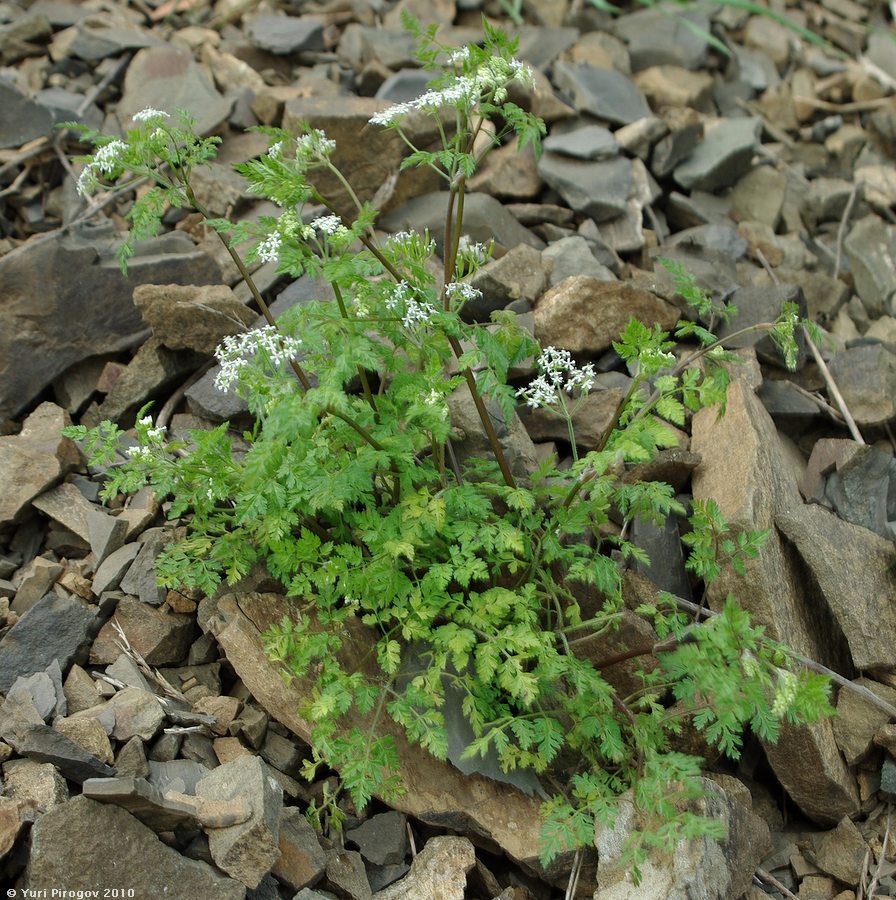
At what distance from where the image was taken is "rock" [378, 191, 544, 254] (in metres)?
5.42

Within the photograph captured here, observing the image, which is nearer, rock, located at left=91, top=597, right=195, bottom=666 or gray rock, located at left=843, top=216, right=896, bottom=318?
rock, located at left=91, top=597, right=195, bottom=666

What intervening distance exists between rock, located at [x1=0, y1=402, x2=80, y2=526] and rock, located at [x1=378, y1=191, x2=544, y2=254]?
216 cm

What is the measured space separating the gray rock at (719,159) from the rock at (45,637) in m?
4.53

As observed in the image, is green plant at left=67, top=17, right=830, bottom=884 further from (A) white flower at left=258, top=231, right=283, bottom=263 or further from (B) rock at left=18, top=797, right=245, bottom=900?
(B) rock at left=18, top=797, right=245, bottom=900

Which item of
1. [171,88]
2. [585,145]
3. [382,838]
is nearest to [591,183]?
[585,145]

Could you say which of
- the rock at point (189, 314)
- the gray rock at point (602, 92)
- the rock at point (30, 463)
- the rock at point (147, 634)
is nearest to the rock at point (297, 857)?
the rock at point (147, 634)

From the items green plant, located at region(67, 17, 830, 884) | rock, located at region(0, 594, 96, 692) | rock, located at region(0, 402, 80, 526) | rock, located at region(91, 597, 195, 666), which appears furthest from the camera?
rock, located at region(0, 402, 80, 526)

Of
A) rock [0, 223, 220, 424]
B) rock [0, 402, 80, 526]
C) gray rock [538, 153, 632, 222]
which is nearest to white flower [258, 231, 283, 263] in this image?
rock [0, 402, 80, 526]

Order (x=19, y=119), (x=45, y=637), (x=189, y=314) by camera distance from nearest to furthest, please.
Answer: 1. (x=45, y=637)
2. (x=189, y=314)
3. (x=19, y=119)

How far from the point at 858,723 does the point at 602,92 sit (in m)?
4.35

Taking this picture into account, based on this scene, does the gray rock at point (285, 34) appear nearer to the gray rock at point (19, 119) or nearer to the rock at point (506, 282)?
the gray rock at point (19, 119)

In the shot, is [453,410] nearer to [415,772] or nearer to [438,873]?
[415,772]

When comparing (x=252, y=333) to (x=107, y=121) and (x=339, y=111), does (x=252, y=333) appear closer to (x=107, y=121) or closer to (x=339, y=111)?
(x=339, y=111)

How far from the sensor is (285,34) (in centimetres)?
667
